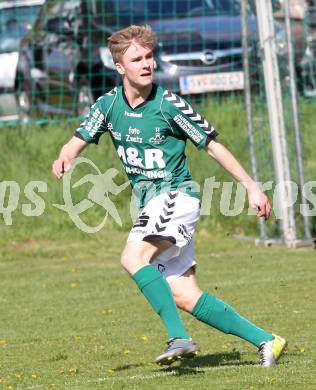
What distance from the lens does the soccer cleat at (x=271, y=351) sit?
6.62m

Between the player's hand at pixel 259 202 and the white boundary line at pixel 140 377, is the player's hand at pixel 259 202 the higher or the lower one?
the higher one

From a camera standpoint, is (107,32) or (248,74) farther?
(107,32)

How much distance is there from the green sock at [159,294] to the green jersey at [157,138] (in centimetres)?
45

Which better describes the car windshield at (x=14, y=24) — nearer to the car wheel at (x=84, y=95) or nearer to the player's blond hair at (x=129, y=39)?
the car wheel at (x=84, y=95)

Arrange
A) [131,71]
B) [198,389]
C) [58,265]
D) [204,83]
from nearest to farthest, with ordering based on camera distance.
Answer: [198,389], [131,71], [58,265], [204,83]

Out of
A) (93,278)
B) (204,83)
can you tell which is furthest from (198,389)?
(204,83)

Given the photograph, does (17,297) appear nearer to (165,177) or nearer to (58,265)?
(58,265)

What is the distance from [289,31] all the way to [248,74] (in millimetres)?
715

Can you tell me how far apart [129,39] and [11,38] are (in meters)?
9.71

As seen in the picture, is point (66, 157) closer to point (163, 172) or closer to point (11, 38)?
point (163, 172)

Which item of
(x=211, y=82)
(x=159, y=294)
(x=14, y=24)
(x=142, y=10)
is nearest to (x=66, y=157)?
(x=159, y=294)

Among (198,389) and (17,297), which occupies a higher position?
(198,389)

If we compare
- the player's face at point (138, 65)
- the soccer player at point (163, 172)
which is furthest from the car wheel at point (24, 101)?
the player's face at point (138, 65)

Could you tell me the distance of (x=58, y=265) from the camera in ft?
40.6
